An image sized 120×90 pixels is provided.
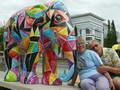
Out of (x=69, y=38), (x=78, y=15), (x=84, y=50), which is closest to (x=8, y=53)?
(x=69, y=38)

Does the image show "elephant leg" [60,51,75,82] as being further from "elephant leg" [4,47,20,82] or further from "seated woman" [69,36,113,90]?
"elephant leg" [4,47,20,82]

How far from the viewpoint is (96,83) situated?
324cm

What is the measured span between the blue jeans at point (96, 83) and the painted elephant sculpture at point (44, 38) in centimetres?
43

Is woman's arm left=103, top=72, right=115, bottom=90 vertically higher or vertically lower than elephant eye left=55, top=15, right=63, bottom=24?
lower

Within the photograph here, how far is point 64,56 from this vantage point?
12.4 feet

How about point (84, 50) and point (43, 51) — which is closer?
point (84, 50)

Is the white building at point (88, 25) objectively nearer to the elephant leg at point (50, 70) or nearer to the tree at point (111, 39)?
the tree at point (111, 39)

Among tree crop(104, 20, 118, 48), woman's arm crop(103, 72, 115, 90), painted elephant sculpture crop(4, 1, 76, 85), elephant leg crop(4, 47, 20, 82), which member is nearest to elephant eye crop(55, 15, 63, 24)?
painted elephant sculpture crop(4, 1, 76, 85)

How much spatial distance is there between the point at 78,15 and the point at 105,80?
34.2 metres

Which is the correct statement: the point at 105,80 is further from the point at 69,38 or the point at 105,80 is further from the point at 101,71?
the point at 69,38

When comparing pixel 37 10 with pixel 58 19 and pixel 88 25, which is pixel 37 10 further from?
pixel 88 25

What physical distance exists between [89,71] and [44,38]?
867 millimetres

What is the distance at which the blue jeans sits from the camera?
125 inches

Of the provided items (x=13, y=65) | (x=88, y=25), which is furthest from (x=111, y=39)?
(x=13, y=65)
